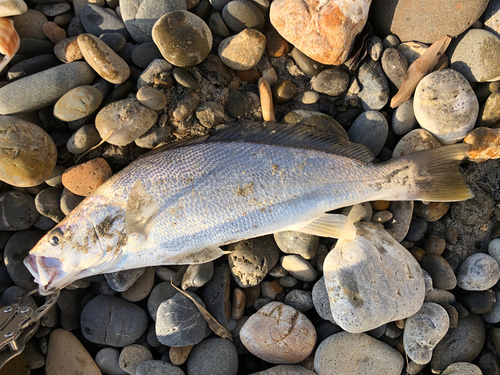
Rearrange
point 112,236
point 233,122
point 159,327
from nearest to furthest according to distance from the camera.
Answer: point 112,236, point 159,327, point 233,122

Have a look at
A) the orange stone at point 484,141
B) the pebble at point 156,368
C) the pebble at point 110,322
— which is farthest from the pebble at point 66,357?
the orange stone at point 484,141

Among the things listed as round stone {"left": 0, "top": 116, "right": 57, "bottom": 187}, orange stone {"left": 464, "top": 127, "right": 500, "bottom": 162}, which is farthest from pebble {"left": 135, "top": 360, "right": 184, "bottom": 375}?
orange stone {"left": 464, "top": 127, "right": 500, "bottom": 162}

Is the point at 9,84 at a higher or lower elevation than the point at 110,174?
higher

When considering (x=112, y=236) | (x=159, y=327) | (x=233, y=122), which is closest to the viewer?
(x=112, y=236)

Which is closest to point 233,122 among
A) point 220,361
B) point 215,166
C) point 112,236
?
point 215,166

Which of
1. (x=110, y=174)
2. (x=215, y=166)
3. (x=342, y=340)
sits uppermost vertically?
(x=215, y=166)

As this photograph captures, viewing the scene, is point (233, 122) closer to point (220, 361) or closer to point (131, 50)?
point (131, 50)
